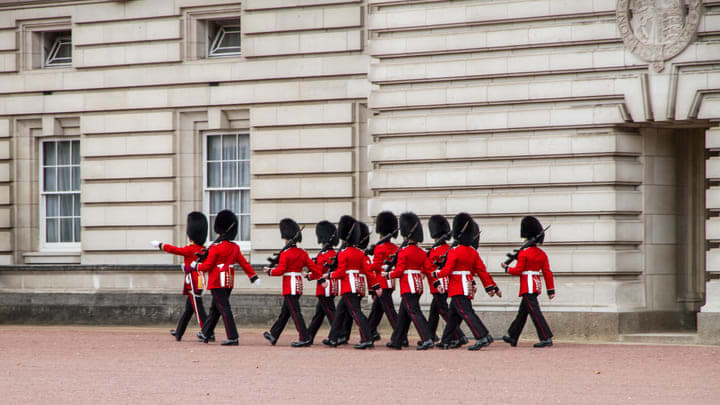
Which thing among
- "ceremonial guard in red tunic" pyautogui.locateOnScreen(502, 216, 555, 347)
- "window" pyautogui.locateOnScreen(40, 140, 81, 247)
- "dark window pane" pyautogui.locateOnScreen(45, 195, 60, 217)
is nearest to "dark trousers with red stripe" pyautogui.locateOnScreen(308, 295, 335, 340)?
"ceremonial guard in red tunic" pyautogui.locateOnScreen(502, 216, 555, 347)

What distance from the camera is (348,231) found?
52.6 feet

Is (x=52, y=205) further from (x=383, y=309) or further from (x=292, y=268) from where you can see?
(x=383, y=309)

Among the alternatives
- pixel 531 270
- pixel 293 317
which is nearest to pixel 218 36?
pixel 293 317

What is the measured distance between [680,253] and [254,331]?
19.0ft

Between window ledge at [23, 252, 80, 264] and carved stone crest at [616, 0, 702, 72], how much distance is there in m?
9.47

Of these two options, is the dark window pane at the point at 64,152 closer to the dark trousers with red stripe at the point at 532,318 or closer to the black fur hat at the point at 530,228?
the black fur hat at the point at 530,228

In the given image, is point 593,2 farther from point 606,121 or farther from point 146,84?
point 146,84

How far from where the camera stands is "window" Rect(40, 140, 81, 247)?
21781mm

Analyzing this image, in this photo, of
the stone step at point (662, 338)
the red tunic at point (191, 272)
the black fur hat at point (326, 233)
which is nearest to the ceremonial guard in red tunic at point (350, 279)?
the black fur hat at point (326, 233)

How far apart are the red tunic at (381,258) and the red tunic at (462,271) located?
895 mm

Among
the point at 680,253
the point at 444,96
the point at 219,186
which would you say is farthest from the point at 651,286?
the point at 219,186

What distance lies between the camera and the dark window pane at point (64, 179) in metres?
21.8

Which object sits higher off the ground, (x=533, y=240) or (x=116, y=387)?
(x=533, y=240)

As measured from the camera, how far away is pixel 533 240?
52.1 ft
